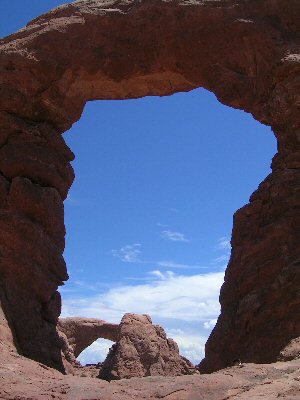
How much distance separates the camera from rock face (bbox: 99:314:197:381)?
2186cm

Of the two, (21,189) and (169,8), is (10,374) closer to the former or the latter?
(21,189)

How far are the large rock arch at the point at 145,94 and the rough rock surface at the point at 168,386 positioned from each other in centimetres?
283

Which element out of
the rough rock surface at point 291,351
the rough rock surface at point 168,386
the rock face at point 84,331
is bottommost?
the rough rock surface at point 168,386

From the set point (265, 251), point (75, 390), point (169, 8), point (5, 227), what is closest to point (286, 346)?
point (265, 251)

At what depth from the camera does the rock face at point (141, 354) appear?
21.9 metres

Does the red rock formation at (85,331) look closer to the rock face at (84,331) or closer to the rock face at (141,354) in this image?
the rock face at (84,331)

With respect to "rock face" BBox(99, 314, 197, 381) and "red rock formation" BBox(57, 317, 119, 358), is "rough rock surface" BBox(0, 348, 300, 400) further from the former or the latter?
"red rock formation" BBox(57, 317, 119, 358)

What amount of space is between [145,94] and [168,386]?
11.2 metres

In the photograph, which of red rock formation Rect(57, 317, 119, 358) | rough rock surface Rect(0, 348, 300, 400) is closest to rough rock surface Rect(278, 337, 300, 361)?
rough rock surface Rect(0, 348, 300, 400)

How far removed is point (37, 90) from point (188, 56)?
4.66 metres

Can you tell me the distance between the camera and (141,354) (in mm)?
22938

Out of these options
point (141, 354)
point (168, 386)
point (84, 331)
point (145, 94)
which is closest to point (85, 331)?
point (84, 331)

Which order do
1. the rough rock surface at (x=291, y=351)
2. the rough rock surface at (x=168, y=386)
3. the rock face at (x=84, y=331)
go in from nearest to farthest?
the rough rock surface at (x=168, y=386)
the rough rock surface at (x=291, y=351)
the rock face at (x=84, y=331)

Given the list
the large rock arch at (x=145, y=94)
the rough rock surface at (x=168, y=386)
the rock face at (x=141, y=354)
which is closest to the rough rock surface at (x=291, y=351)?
the large rock arch at (x=145, y=94)
